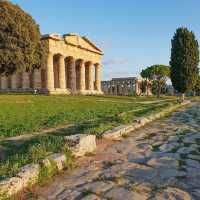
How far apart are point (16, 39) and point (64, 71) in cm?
3250

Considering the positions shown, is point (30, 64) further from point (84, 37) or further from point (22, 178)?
point (84, 37)

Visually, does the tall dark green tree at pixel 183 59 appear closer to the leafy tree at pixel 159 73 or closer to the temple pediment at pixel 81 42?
the temple pediment at pixel 81 42

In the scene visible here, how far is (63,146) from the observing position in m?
6.98

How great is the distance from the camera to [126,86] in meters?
106

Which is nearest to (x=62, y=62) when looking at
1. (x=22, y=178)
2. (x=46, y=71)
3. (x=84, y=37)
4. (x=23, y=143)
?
(x=46, y=71)

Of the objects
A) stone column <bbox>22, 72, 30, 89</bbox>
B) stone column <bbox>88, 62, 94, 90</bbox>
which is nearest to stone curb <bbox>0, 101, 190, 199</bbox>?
stone column <bbox>22, 72, 30, 89</bbox>

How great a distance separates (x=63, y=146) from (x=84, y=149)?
2.04 ft

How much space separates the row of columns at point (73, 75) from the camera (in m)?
55.6

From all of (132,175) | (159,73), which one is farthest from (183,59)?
(159,73)

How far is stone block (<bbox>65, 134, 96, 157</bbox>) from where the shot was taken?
703 cm

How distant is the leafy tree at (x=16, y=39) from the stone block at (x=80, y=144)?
807 inches

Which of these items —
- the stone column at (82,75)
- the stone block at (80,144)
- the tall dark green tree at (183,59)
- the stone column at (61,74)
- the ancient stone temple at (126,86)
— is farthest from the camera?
the ancient stone temple at (126,86)

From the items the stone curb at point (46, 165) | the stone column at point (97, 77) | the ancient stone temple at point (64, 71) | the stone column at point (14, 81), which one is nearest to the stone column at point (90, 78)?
the ancient stone temple at point (64, 71)

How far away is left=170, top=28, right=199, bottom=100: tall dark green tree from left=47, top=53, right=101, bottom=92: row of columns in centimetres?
2291
